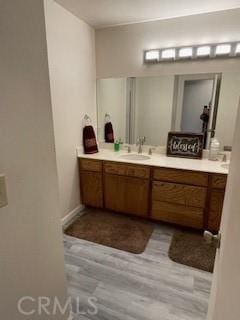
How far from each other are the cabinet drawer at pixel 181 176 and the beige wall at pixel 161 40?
1183mm

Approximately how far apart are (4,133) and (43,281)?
0.73 metres

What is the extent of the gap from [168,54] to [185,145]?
3.59 feet

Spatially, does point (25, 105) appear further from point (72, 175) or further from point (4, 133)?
point (72, 175)

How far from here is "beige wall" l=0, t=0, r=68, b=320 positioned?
0.69 m

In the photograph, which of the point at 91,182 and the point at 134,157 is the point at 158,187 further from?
the point at 91,182

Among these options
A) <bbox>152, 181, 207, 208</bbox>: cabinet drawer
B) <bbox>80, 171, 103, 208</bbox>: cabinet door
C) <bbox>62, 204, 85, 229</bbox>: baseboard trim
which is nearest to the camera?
<bbox>152, 181, 207, 208</bbox>: cabinet drawer

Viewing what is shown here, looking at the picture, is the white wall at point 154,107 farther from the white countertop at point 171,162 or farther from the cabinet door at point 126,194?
the cabinet door at point 126,194

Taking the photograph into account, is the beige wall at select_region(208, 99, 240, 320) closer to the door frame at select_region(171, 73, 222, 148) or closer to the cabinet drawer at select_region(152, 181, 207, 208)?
the cabinet drawer at select_region(152, 181, 207, 208)

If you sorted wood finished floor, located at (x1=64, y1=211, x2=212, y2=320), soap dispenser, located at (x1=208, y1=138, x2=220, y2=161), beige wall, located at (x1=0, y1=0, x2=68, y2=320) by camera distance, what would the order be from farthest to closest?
soap dispenser, located at (x1=208, y1=138, x2=220, y2=161) → wood finished floor, located at (x1=64, y1=211, x2=212, y2=320) → beige wall, located at (x1=0, y1=0, x2=68, y2=320)

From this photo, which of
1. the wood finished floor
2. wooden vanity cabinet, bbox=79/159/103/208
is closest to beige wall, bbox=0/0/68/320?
the wood finished floor

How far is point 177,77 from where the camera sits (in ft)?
7.93

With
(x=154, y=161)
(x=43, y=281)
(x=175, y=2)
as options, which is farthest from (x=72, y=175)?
(x=175, y=2)

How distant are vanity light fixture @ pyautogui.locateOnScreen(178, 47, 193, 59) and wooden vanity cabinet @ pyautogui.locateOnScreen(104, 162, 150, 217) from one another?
1.35 metres

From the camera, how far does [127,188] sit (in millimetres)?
2480
